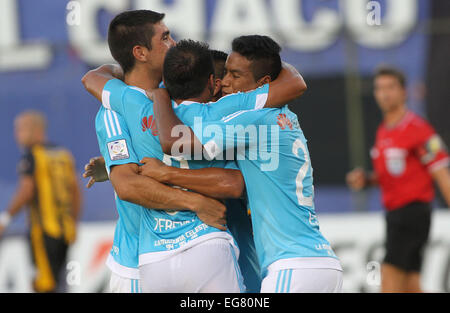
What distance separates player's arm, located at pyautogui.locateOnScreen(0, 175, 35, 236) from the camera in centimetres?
779

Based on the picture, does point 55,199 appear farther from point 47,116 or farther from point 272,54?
point 272,54

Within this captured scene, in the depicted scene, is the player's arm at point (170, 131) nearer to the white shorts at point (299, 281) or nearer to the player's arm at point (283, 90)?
the player's arm at point (283, 90)

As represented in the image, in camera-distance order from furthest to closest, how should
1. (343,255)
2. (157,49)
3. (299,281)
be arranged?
(343,255) < (157,49) < (299,281)

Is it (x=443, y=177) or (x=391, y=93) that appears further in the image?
(x=391, y=93)

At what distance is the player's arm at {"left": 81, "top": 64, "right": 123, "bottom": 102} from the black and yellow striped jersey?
4.25 m

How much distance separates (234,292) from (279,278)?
21 centimetres

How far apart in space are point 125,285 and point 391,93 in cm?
426

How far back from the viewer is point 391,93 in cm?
707

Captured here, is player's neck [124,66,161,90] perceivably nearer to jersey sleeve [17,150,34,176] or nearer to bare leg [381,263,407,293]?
bare leg [381,263,407,293]

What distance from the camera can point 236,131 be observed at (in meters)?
3.22

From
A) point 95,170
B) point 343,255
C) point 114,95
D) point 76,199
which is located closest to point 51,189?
point 76,199

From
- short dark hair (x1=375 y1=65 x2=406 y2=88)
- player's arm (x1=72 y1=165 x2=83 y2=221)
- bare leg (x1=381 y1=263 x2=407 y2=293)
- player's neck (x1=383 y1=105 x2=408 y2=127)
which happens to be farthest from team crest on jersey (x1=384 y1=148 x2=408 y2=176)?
player's arm (x1=72 y1=165 x2=83 y2=221)

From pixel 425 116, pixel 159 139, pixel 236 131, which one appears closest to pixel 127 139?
pixel 159 139

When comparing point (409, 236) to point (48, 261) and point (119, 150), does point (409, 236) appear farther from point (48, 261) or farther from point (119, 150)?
point (119, 150)
